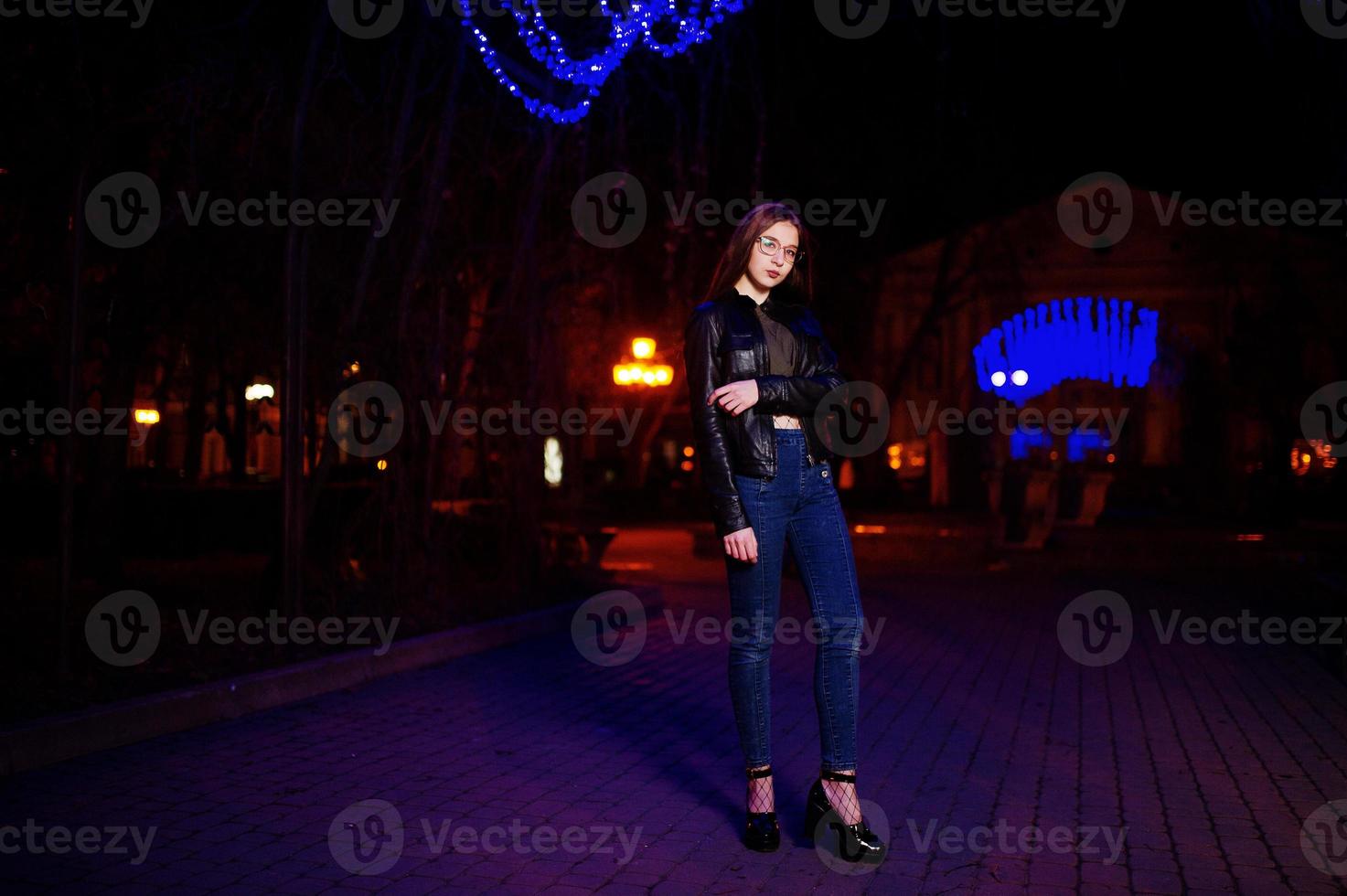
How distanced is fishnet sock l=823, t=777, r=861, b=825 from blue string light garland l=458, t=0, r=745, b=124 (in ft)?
20.3

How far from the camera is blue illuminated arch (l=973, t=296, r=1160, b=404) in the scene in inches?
1112

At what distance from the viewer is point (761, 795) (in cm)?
435

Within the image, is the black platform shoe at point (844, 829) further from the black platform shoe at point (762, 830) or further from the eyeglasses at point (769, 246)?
the eyeglasses at point (769, 246)

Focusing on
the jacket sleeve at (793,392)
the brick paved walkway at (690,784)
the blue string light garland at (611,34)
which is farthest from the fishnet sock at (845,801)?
the blue string light garland at (611,34)

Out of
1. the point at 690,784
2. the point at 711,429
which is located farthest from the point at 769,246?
the point at 690,784

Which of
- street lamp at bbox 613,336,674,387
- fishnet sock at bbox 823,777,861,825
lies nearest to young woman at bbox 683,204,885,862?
fishnet sock at bbox 823,777,861,825

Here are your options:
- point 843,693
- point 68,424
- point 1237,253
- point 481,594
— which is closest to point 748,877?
point 843,693

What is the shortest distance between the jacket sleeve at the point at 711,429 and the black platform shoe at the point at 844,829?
967mm

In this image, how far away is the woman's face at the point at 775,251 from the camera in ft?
14.6

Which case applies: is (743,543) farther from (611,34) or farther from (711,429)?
(611,34)

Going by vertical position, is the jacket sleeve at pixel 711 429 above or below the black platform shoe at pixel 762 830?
above

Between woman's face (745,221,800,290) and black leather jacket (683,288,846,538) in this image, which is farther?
woman's face (745,221,800,290)

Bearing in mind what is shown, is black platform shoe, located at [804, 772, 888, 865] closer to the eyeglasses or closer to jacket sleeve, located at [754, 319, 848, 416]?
jacket sleeve, located at [754, 319, 848, 416]

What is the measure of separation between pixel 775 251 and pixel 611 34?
548cm
